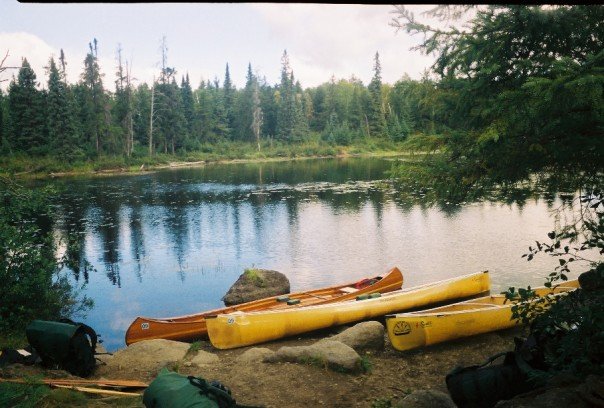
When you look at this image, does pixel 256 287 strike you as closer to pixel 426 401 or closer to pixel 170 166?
pixel 426 401

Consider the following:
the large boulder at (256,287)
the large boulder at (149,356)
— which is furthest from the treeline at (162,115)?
the large boulder at (149,356)

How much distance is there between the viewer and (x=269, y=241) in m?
19.6

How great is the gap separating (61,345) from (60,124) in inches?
1680

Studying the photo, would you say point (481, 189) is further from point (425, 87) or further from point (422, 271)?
point (422, 271)

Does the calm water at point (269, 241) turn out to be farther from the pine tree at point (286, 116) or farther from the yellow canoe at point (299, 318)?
the pine tree at point (286, 116)

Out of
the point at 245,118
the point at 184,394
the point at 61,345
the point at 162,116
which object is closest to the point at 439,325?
the point at 184,394

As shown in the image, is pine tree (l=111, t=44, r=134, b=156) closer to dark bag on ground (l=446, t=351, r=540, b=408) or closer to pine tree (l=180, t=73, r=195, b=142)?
pine tree (l=180, t=73, r=195, b=142)

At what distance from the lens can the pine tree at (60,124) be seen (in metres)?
44.6

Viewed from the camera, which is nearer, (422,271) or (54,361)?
(54,361)

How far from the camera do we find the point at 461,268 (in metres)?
15.4

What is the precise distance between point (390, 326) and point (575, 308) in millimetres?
4735

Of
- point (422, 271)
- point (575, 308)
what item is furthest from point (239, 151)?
point (575, 308)

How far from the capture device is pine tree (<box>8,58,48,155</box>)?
45562 millimetres

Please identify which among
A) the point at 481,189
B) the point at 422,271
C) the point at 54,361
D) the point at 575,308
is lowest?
the point at 422,271
